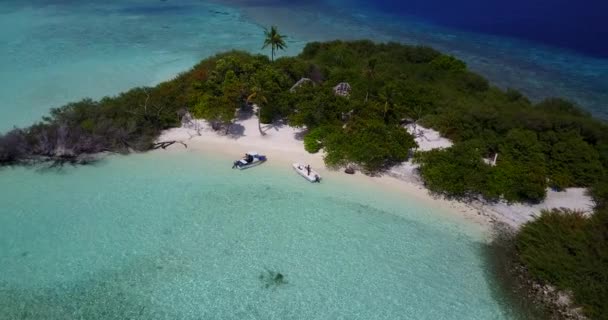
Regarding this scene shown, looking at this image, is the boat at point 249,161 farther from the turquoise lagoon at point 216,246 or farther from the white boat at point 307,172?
the white boat at point 307,172

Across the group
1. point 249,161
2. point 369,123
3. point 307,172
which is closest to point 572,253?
point 369,123

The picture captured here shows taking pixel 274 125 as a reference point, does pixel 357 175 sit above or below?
below

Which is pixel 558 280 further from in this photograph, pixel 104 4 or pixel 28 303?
pixel 104 4

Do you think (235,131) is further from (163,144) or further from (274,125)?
(163,144)

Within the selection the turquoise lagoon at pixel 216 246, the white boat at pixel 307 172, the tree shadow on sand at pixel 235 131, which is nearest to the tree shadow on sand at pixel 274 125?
the tree shadow on sand at pixel 235 131

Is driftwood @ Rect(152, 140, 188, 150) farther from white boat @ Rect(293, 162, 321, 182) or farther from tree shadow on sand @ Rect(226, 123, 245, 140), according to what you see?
white boat @ Rect(293, 162, 321, 182)

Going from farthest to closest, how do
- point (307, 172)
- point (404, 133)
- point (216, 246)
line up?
point (404, 133)
point (307, 172)
point (216, 246)
